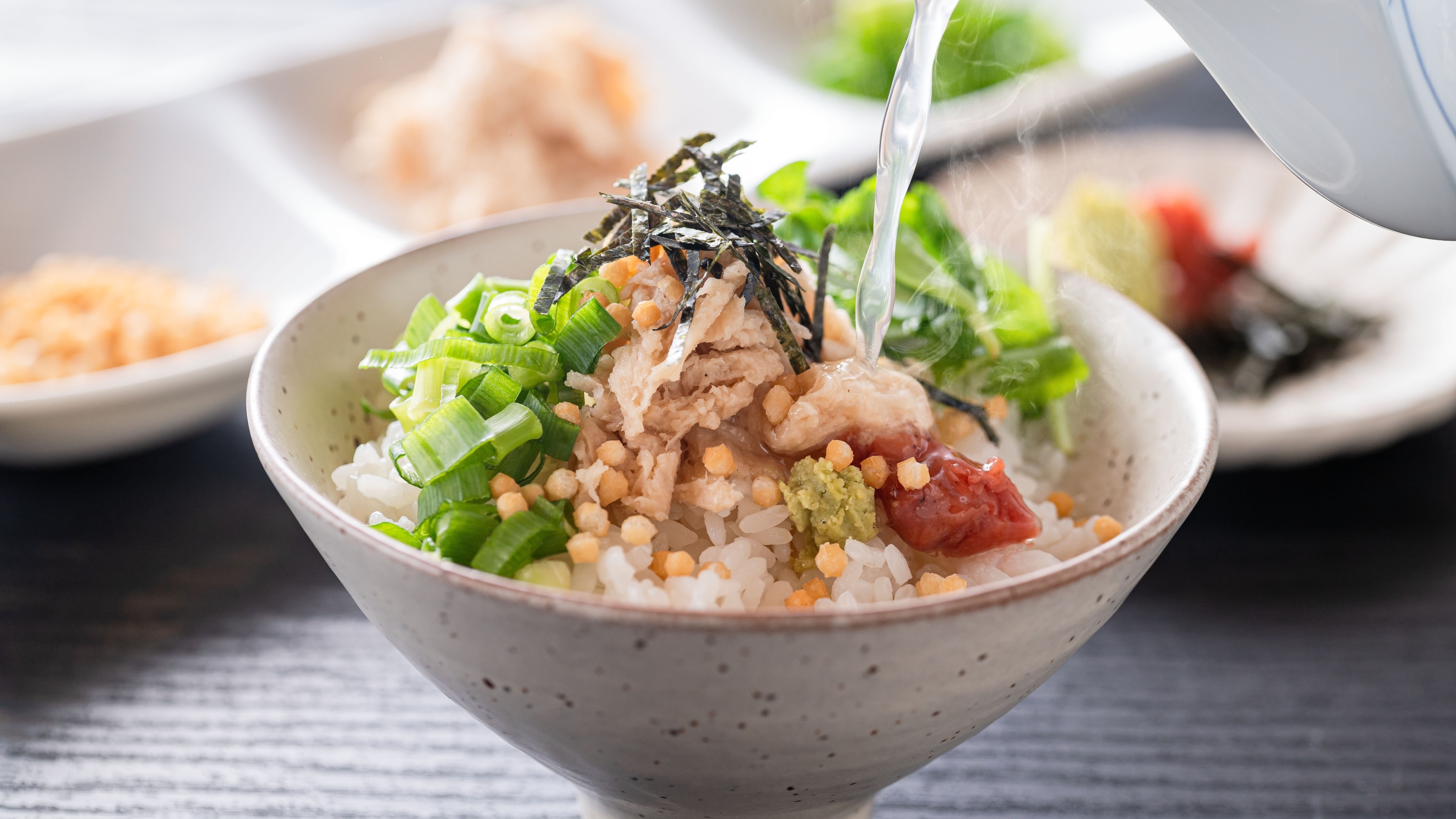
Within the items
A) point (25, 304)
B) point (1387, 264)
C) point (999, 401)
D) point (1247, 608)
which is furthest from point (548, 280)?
point (1387, 264)

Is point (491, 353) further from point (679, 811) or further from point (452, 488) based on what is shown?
point (679, 811)

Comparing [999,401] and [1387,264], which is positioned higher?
[999,401]

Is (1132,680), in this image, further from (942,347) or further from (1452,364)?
(1452,364)

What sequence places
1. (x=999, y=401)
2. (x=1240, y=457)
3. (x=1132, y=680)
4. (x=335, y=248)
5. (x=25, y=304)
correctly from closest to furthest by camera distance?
1. (x=999, y=401)
2. (x=1132, y=680)
3. (x=1240, y=457)
4. (x=25, y=304)
5. (x=335, y=248)

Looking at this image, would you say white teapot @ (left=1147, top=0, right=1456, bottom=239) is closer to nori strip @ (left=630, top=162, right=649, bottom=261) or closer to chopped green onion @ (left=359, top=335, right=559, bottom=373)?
nori strip @ (left=630, top=162, right=649, bottom=261)

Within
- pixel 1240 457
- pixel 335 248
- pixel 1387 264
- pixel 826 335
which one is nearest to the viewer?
pixel 826 335

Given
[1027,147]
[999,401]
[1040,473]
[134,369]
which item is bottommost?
[134,369]

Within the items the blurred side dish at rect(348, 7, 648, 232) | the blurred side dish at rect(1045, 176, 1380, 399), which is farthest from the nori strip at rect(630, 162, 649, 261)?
the blurred side dish at rect(348, 7, 648, 232)
